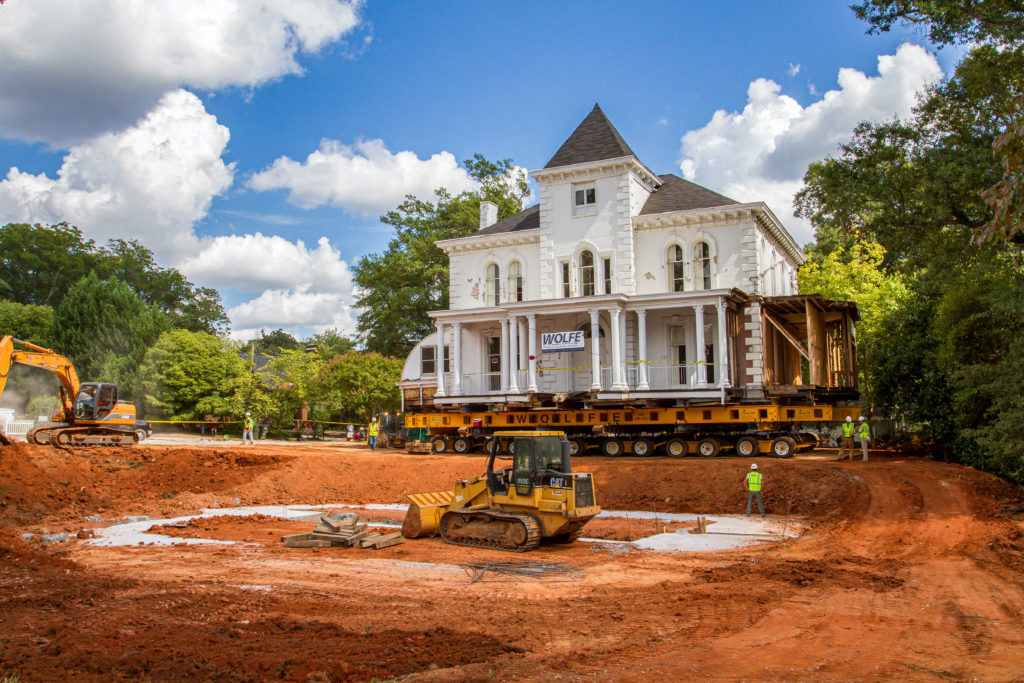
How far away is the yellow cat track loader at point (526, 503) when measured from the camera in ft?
46.5

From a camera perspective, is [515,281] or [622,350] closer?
[622,350]

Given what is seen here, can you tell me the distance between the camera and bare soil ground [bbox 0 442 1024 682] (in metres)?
7.68

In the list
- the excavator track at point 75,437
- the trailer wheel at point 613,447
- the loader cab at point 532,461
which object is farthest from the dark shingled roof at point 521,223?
the loader cab at point 532,461

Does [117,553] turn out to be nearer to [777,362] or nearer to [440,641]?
[440,641]

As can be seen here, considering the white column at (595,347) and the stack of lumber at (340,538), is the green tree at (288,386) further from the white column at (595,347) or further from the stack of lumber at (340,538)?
the stack of lumber at (340,538)

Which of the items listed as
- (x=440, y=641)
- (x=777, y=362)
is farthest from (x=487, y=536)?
(x=777, y=362)

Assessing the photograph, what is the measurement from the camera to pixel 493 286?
34688 mm

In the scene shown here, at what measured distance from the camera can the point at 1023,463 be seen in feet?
63.6

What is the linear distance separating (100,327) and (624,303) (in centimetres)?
3960

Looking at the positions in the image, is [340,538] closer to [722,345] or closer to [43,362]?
[43,362]

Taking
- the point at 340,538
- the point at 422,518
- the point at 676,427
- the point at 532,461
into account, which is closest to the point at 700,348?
the point at 676,427

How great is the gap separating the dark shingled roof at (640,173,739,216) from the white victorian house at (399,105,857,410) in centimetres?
8

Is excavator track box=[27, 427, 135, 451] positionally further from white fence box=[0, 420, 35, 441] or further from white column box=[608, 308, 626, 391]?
white column box=[608, 308, 626, 391]

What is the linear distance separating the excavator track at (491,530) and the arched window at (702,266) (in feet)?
60.7
